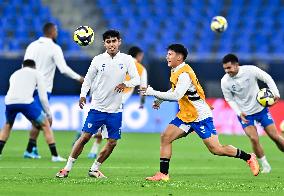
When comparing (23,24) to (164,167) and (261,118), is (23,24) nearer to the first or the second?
(261,118)

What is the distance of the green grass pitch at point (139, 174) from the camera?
1178cm

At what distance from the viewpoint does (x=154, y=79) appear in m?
29.1

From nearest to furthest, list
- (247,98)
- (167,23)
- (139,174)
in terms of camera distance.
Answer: (139,174) < (247,98) < (167,23)

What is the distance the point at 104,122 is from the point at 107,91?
0.50m

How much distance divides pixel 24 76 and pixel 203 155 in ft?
15.8

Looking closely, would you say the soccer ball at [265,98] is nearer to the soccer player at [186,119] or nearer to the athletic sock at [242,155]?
the athletic sock at [242,155]

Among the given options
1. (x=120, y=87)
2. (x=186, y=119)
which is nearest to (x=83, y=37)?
(x=120, y=87)

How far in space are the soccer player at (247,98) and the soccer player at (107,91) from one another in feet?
9.87

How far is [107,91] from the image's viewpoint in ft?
45.4

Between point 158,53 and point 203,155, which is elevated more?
point 158,53

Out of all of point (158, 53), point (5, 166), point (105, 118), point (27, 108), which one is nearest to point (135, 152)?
point (27, 108)

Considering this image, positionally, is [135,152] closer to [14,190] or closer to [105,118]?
[105,118]

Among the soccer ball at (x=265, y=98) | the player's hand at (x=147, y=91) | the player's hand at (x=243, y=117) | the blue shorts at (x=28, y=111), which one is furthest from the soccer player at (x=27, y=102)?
the player's hand at (x=147, y=91)

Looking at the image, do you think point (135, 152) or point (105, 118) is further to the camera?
point (135, 152)
